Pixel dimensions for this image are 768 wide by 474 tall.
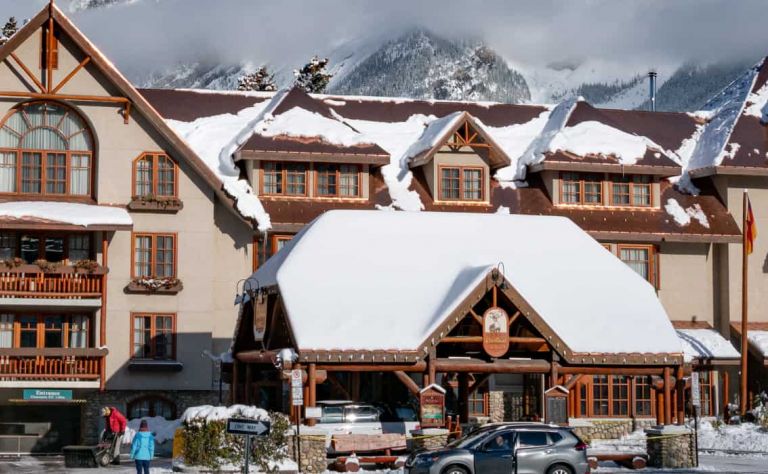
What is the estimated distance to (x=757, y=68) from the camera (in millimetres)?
60594

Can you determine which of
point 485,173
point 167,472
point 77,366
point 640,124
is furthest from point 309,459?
point 640,124

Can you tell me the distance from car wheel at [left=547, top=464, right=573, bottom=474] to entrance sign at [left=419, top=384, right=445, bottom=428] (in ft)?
19.9

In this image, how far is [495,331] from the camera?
38.6 metres

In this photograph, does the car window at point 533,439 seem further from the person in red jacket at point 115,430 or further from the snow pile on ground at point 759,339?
the snow pile on ground at point 759,339

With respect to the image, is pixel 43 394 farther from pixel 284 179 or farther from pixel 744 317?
pixel 744 317

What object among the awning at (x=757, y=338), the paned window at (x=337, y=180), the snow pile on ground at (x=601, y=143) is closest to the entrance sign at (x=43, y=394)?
the paned window at (x=337, y=180)

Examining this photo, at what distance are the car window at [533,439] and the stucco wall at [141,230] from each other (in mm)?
19717

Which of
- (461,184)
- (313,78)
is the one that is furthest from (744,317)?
(313,78)

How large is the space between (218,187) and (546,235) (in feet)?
41.7

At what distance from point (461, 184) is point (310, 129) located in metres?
6.11

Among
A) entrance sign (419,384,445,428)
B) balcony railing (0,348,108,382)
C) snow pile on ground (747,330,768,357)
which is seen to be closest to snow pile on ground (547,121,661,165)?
snow pile on ground (747,330,768,357)

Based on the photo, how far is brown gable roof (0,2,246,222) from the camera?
4888cm

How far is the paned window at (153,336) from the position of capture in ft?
163

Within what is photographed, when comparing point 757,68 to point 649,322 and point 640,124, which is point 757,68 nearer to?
point 640,124
